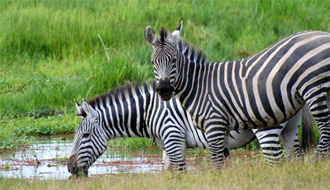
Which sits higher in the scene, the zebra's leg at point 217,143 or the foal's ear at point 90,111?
the foal's ear at point 90,111

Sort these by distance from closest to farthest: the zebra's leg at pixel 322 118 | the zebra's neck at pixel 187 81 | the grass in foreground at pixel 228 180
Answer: the grass in foreground at pixel 228 180 < the zebra's leg at pixel 322 118 < the zebra's neck at pixel 187 81

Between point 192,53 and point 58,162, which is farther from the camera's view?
point 58,162

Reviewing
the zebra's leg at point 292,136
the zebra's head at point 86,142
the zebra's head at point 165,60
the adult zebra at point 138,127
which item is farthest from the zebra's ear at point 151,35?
the zebra's leg at point 292,136

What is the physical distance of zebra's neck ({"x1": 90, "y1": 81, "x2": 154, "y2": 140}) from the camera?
6828 mm

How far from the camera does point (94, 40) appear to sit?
42.5 feet

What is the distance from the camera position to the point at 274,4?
1426 centimetres

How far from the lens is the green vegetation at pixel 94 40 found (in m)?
10.0

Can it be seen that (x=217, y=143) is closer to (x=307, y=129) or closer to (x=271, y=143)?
(x=271, y=143)

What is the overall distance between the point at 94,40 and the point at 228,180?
8376 mm

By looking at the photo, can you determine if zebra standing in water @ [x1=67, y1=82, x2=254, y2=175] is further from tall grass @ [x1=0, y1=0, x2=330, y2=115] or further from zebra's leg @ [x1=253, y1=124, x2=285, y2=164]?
tall grass @ [x1=0, y1=0, x2=330, y2=115]

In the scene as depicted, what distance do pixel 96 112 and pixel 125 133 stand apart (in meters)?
0.50

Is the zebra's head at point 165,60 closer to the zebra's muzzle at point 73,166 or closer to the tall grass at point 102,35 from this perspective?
the zebra's muzzle at point 73,166

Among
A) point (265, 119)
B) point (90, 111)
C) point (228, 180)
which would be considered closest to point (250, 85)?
point (265, 119)

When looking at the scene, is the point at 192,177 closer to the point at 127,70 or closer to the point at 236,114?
the point at 236,114
